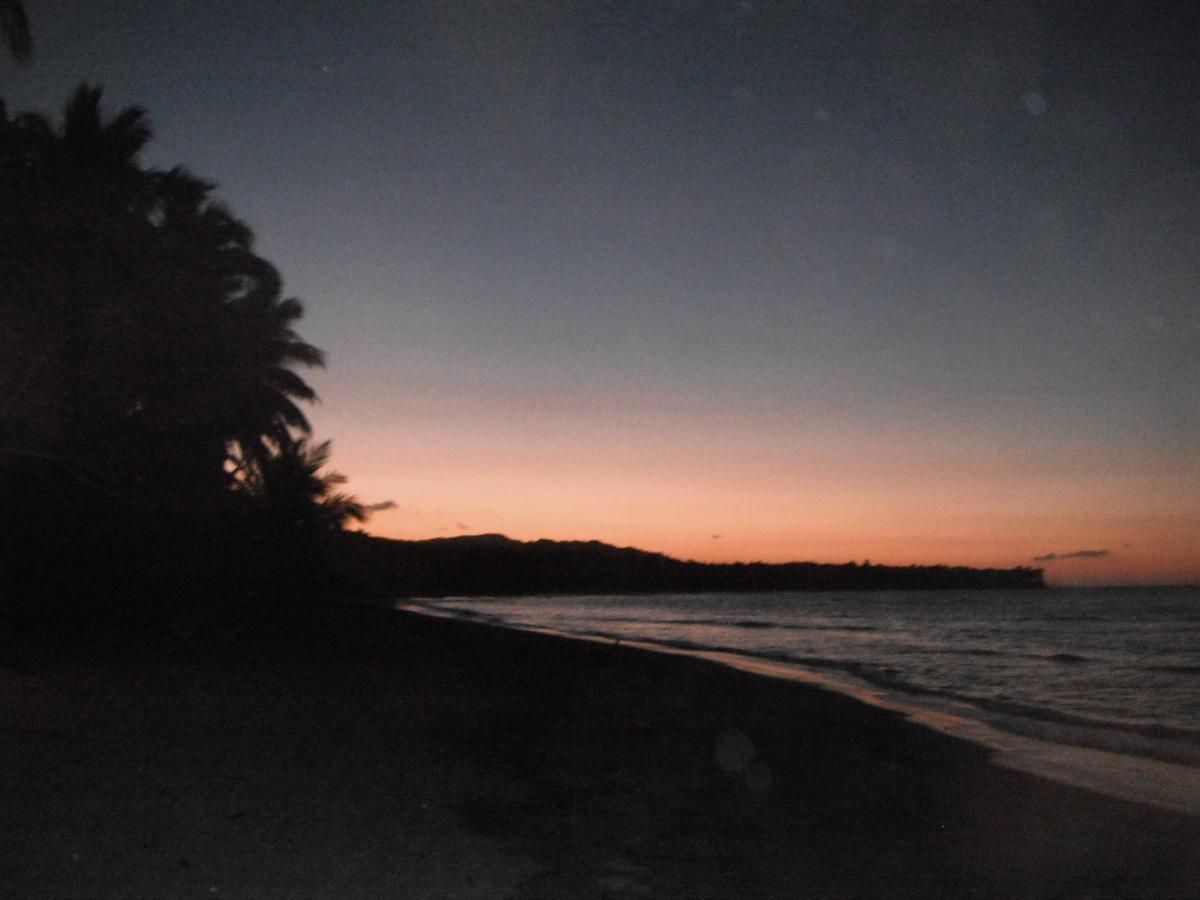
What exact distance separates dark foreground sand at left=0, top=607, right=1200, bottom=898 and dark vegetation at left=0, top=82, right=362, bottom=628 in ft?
26.9

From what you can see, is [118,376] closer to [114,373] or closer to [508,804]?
[114,373]

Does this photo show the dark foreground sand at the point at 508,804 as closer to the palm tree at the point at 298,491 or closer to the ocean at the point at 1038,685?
the ocean at the point at 1038,685

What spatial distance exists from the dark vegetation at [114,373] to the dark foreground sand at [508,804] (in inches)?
322

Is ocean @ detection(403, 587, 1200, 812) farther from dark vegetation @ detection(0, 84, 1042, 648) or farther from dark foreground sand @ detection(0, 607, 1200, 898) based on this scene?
dark vegetation @ detection(0, 84, 1042, 648)

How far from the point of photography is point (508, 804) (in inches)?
221

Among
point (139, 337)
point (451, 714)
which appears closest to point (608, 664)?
point (451, 714)

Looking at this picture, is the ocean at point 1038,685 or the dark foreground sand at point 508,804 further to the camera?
the ocean at point 1038,685

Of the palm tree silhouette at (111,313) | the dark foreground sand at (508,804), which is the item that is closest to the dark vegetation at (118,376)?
the palm tree silhouette at (111,313)

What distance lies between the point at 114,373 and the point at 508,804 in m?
15.5

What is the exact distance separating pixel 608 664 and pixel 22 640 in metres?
9.22

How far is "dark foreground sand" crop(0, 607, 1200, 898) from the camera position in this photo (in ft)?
14.1

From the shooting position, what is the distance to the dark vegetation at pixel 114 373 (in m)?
16.6

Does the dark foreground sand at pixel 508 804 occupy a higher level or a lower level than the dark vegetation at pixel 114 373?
lower

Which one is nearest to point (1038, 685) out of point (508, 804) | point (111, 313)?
point (508, 804)
